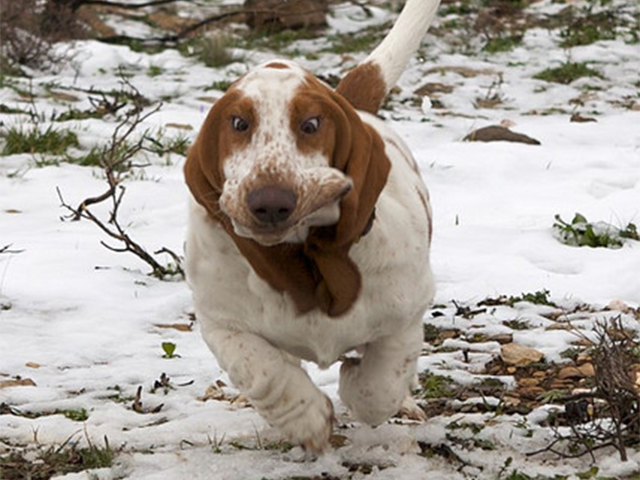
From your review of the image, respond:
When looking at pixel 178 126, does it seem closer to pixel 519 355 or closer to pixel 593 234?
pixel 593 234

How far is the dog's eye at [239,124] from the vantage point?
2691 mm

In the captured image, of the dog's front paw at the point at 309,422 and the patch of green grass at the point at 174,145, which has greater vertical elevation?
the dog's front paw at the point at 309,422

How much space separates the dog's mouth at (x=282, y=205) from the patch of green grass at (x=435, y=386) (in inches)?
51.4

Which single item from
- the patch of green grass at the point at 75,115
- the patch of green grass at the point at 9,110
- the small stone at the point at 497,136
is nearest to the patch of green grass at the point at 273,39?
the patch of green grass at the point at 75,115

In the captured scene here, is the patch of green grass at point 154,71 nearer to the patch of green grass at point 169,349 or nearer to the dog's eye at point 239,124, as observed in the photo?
Result: the patch of green grass at point 169,349

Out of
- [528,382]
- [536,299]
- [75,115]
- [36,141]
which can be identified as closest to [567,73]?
[75,115]

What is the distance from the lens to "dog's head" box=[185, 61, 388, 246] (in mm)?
2539

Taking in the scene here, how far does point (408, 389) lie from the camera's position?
343 cm

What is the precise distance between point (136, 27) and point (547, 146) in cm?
712

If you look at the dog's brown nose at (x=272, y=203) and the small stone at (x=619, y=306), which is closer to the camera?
the dog's brown nose at (x=272, y=203)

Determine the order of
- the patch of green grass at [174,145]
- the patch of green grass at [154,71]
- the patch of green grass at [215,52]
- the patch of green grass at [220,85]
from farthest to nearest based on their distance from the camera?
the patch of green grass at [215,52]
the patch of green grass at [154,71]
the patch of green grass at [220,85]
the patch of green grass at [174,145]

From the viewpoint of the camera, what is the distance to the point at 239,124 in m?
2.70

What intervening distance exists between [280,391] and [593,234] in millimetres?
3092

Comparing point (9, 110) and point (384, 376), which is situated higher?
point (384, 376)
